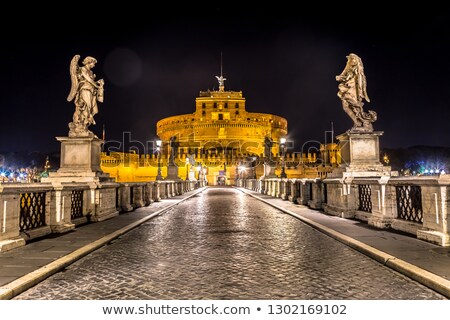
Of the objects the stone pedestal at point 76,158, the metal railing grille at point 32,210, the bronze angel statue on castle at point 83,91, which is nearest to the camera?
the metal railing grille at point 32,210

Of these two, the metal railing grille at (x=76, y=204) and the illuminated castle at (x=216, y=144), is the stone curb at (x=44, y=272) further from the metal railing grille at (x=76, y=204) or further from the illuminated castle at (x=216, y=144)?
the illuminated castle at (x=216, y=144)

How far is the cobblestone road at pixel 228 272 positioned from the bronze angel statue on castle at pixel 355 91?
5378 mm

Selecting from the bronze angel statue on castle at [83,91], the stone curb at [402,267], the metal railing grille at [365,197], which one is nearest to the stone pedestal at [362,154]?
the metal railing grille at [365,197]

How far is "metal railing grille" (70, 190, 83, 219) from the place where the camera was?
10.1m

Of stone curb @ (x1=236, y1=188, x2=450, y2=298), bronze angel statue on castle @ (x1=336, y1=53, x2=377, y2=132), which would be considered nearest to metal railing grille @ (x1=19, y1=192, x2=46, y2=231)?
stone curb @ (x1=236, y1=188, x2=450, y2=298)

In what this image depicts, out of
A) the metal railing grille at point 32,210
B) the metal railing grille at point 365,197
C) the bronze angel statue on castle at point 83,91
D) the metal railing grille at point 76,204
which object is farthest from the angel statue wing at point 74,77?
the metal railing grille at point 365,197

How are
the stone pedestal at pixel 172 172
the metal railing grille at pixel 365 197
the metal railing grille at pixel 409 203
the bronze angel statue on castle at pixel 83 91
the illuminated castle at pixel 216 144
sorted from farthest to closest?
1. the illuminated castle at pixel 216 144
2. the stone pedestal at pixel 172 172
3. the bronze angel statue on castle at pixel 83 91
4. the metal railing grille at pixel 365 197
5. the metal railing grille at pixel 409 203

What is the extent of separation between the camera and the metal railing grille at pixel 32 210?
7690mm

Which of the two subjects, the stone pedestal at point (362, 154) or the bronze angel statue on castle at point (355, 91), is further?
the bronze angel statue on castle at point (355, 91)

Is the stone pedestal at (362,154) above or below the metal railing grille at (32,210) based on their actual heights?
above

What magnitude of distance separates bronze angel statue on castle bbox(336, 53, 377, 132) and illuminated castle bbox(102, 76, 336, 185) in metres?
51.9

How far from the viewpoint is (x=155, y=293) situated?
4.30m

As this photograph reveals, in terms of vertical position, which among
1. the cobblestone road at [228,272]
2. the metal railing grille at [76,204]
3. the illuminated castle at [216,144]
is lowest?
the cobblestone road at [228,272]

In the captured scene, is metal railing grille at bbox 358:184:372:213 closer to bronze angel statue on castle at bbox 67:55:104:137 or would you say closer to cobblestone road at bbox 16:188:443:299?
cobblestone road at bbox 16:188:443:299
